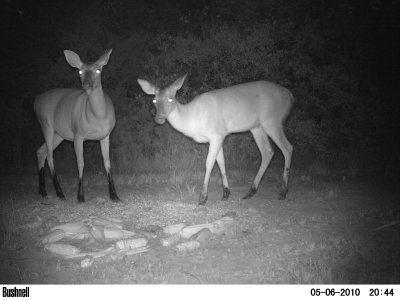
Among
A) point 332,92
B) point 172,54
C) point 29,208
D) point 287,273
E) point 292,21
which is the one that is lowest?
point 29,208

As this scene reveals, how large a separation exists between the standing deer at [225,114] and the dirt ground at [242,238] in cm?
88

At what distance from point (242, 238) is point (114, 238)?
1.87 m

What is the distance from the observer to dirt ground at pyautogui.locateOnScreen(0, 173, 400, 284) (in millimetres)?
5559

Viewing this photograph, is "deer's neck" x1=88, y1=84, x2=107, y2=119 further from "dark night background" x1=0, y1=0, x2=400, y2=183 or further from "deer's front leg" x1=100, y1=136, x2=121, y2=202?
"dark night background" x1=0, y1=0, x2=400, y2=183

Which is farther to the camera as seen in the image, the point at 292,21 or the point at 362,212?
the point at 292,21

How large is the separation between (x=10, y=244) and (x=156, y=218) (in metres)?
2.32

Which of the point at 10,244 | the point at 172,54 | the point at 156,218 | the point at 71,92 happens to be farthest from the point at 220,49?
the point at 10,244

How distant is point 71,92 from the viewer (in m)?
11.2

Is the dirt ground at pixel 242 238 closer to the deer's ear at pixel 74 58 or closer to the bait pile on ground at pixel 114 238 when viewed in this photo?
the bait pile on ground at pixel 114 238

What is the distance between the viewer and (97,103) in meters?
9.77

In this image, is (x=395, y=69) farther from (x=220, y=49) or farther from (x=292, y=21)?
(x=220, y=49)

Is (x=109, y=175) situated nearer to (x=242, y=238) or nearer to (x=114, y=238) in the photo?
(x=114, y=238)

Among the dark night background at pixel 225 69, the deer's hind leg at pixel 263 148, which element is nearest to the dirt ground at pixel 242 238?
the deer's hind leg at pixel 263 148

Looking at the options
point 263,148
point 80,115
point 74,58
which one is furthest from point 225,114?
point 74,58
